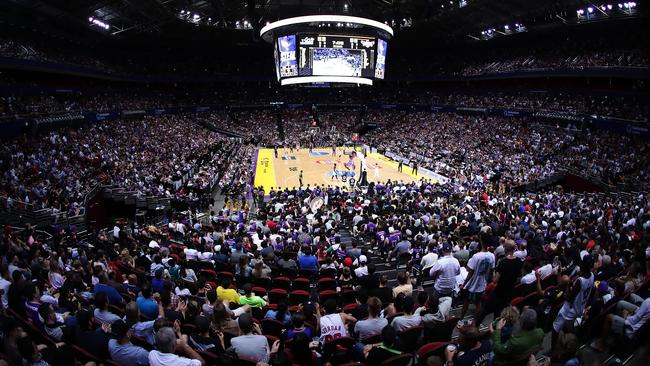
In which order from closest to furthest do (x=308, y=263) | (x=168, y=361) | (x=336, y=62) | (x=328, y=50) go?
(x=168, y=361) < (x=308, y=263) < (x=328, y=50) < (x=336, y=62)

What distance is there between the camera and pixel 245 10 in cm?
→ 4684

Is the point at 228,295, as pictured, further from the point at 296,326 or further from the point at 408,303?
the point at 408,303

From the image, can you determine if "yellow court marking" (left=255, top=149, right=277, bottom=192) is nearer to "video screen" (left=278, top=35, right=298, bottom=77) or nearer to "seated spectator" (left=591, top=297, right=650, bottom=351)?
"video screen" (left=278, top=35, right=298, bottom=77)

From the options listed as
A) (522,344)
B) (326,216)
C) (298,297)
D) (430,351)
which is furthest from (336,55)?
(522,344)

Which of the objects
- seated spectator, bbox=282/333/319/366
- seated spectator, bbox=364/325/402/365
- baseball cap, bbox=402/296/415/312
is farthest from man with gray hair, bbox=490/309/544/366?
seated spectator, bbox=282/333/319/366

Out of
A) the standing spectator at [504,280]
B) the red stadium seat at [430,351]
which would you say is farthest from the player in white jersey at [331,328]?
the standing spectator at [504,280]

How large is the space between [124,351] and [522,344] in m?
4.81

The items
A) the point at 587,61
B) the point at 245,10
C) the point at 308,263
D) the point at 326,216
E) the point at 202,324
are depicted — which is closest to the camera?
the point at 202,324

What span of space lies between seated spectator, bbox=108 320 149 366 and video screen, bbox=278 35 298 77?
3517 centimetres

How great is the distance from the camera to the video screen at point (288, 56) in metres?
37.2

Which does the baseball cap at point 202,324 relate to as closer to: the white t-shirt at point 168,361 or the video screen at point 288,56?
the white t-shirt at point 168,361

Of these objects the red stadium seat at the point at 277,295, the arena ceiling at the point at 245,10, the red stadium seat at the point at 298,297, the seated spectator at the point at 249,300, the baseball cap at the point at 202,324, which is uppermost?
the arena ceiling at the point at 245,10

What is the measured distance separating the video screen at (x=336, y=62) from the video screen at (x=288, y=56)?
1.89m

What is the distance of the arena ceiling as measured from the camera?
34.3 meters
